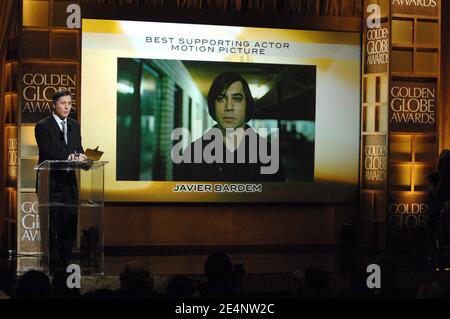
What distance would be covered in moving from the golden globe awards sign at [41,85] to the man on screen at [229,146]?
1212 mm

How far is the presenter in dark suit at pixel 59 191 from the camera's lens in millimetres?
6180

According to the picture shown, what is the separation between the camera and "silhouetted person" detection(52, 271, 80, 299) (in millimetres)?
5082

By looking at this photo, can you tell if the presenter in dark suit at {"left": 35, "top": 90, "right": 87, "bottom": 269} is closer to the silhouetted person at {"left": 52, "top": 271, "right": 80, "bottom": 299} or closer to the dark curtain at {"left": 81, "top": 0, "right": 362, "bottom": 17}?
the silhouetted person at {"left": 52, "top": 271, "right": 80, "bottom": 299}

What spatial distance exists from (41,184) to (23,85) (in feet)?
6.43

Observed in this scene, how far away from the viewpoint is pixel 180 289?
4539 mm

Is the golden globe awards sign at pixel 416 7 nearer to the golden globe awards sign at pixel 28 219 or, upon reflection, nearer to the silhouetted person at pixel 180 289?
the golden globe awards sign at pixel 28 219

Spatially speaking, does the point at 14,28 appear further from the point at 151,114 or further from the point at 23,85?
the point at 151,114

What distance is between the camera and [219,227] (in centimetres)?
857

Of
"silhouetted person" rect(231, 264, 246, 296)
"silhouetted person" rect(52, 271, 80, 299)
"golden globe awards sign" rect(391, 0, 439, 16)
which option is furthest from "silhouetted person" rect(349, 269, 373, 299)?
"golden globe awards sign" rect(391, 0, 439, 16)

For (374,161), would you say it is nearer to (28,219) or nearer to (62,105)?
(28,219)

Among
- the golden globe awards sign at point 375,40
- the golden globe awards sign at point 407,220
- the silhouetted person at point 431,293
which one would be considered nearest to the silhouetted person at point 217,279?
the silhouetted person at point 431,293

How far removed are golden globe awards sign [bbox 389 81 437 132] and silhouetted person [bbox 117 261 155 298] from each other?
4.28m
